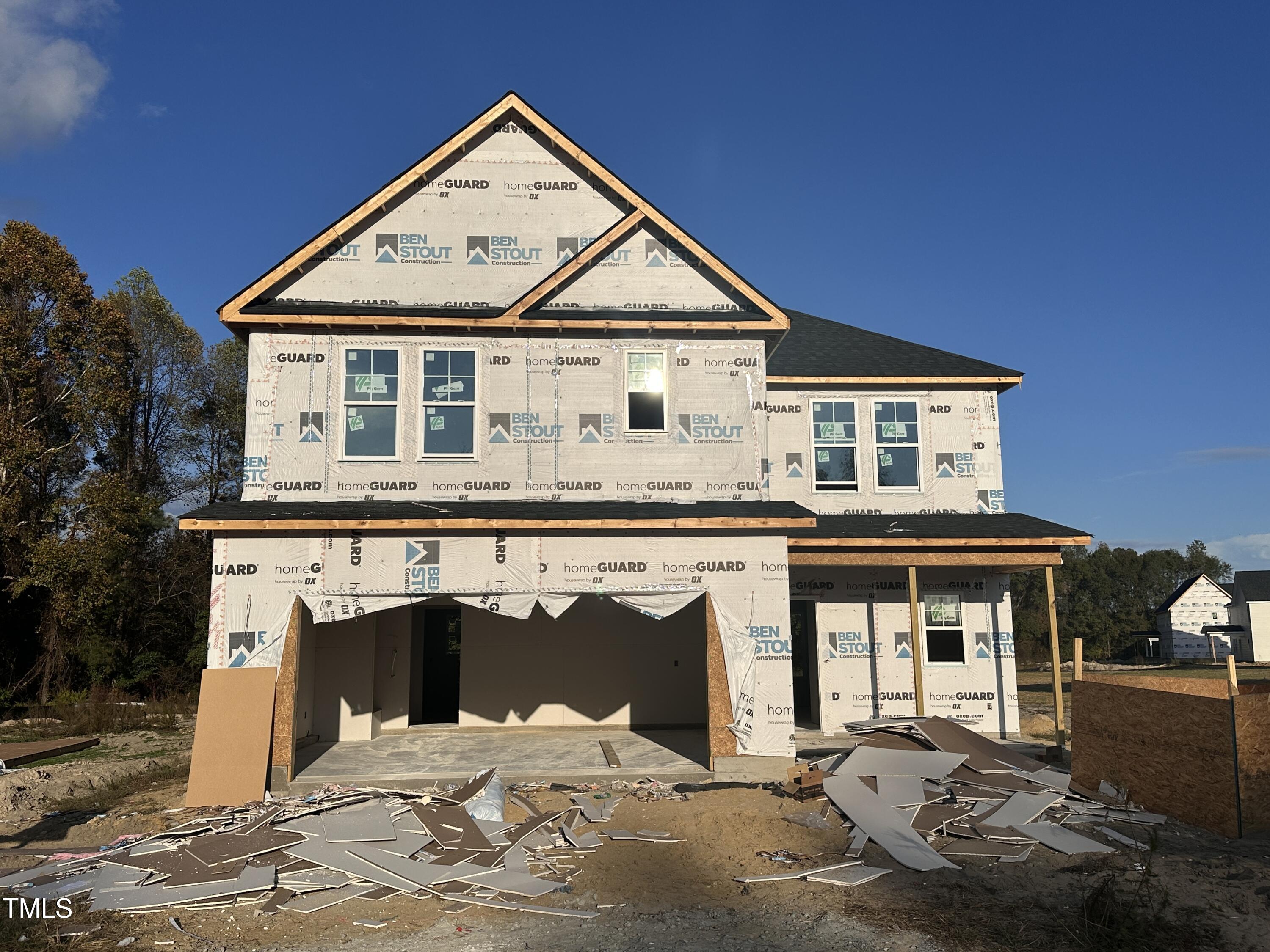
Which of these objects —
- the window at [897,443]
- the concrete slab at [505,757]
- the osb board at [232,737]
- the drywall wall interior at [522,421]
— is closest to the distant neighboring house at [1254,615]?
the window at [897,443]

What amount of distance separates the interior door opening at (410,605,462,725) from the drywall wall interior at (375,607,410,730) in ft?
3.70

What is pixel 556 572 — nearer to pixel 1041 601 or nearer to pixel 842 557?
pixel 842 557

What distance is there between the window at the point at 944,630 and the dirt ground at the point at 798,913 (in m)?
7.03

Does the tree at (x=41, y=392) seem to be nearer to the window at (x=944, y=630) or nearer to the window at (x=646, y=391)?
the window at (x=646, y=391)

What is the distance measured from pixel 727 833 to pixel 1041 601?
6641cm

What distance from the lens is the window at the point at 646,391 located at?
12.8 m

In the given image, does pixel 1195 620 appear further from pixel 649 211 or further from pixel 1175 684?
pixel 649 211

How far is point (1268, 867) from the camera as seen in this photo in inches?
289

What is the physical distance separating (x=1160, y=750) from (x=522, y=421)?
937 cm

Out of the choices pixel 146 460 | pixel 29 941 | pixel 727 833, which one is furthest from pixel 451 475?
pixel 146 460

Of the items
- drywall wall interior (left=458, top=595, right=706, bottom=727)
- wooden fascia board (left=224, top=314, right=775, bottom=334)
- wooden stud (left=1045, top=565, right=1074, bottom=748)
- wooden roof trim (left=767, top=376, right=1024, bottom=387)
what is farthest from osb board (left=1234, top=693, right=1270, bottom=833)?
drywall wall interior (left=458, top=595, right=706, bottom=727)

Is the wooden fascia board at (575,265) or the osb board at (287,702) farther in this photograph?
the wooden fascia board at (575,265)

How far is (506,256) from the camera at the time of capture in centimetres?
1341

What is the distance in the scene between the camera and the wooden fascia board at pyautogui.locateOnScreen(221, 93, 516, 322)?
1250 centimetres
